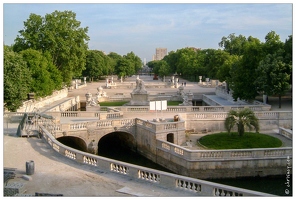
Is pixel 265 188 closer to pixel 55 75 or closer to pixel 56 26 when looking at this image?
pixel 55 75

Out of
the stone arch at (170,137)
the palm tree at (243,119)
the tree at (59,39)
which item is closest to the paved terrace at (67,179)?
the stone arch at (170,137)

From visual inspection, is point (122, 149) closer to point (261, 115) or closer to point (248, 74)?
point (261, 115)

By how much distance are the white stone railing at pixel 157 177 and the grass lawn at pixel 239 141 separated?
9.41m

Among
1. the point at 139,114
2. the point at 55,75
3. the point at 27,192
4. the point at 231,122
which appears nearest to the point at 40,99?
the point at 55,75

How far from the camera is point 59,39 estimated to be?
53.8 metres

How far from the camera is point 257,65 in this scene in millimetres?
41594

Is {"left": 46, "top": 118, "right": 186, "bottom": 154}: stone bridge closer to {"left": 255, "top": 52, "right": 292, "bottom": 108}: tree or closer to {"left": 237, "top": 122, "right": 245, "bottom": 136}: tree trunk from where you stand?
{"left": 237, "top": 122, "right": 245, "bottom": 136}: tree trunk

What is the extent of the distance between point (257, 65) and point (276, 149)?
20276mm

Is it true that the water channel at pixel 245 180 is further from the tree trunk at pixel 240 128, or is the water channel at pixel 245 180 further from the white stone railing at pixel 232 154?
the tree trunk at pixel 240 128

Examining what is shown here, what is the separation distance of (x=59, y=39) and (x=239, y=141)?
3529 cm

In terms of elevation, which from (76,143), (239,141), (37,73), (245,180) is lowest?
(245,180)

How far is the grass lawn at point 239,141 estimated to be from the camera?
1005 inches

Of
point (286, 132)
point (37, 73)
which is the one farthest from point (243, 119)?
point (37, 73)

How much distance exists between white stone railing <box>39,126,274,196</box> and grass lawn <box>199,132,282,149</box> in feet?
30.9
